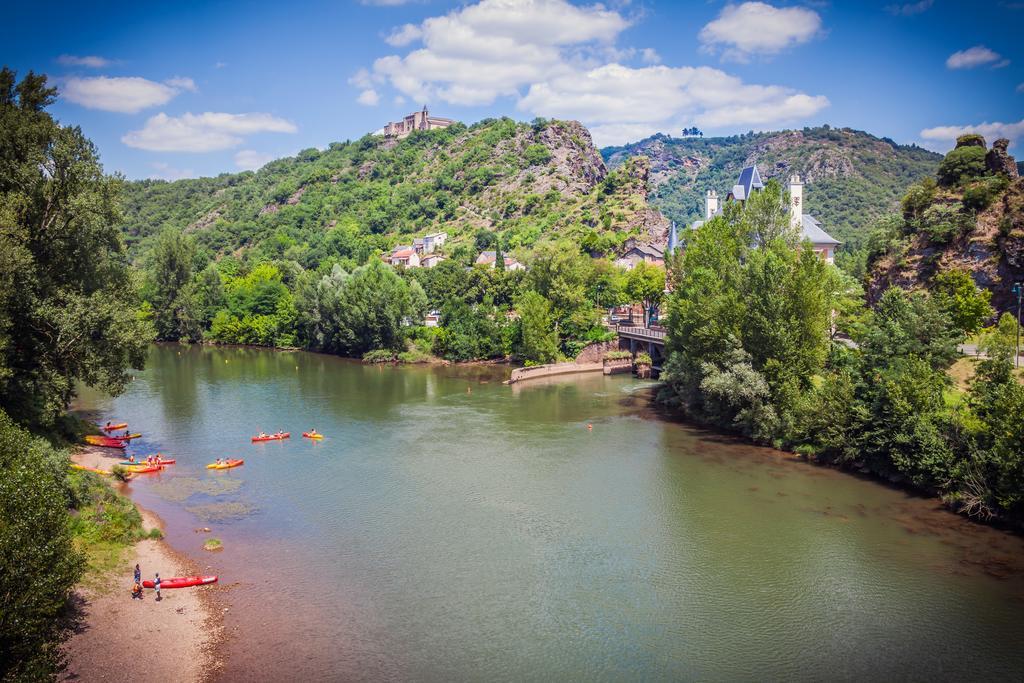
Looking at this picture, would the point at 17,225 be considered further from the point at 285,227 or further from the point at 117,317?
the point at 285,227

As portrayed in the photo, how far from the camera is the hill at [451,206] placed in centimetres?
13938

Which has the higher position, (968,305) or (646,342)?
(968,305)

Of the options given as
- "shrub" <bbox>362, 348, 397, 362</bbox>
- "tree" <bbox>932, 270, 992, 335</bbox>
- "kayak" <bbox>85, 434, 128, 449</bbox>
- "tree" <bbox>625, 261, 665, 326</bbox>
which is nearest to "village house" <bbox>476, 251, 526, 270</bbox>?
"tree" <bbox>625, 261, 665, 326</bbox>

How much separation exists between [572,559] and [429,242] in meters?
116

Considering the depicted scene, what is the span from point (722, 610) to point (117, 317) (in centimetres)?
3445

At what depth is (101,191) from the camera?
3988cm

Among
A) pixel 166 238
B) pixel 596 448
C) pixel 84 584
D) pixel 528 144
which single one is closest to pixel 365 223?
pixel 528 144

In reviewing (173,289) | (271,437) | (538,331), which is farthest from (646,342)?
(173,289)

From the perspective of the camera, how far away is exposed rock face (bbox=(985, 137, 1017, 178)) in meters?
59.5

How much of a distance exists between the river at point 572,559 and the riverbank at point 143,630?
99 cm

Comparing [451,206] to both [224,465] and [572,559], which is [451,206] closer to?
[224,465]

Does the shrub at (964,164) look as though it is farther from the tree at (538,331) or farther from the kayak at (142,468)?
the kayak at (142,468)

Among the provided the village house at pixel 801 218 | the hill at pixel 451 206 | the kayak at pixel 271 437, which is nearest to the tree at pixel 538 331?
the village house at pixel 801 218

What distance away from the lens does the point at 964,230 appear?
56219 mm
